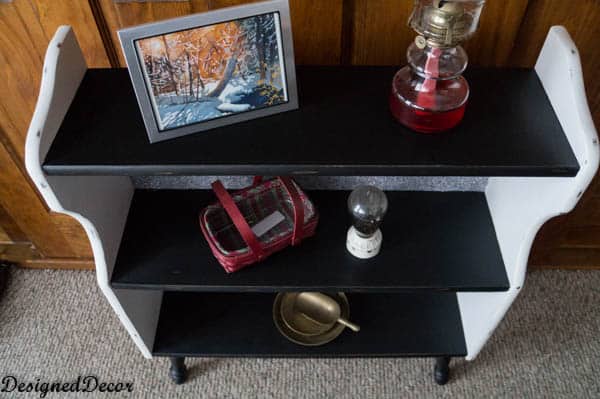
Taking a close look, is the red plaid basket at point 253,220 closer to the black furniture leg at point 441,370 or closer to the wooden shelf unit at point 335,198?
the wooden shelf unit at point 335,198

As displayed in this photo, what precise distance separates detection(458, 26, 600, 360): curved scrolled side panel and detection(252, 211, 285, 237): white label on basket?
43 centimetres

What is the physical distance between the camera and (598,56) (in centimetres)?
91

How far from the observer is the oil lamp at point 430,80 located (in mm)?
726

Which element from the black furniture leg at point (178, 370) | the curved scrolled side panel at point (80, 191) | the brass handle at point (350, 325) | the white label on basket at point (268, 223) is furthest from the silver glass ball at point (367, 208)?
the black furniture leg at point (178, 370)

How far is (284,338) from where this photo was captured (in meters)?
1.23

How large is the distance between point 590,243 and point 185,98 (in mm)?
1148

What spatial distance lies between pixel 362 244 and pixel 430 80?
1.12ft

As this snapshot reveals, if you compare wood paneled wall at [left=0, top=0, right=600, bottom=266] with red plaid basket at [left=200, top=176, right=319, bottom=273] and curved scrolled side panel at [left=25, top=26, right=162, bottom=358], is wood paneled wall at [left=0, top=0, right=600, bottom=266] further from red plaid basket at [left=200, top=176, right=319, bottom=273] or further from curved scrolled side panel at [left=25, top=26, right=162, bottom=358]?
red plaid basket at [left=200, top=176, right=319, bottom=273]

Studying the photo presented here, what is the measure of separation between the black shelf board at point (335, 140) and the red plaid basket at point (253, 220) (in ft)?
0.72

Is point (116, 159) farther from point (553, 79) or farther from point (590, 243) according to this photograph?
point (590, 243)

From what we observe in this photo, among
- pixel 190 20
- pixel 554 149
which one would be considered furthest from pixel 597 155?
pixel 190 20

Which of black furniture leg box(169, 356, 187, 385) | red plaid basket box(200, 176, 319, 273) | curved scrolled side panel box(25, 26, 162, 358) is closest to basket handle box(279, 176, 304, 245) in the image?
red plaid basket box(200, 176, 319, 273)

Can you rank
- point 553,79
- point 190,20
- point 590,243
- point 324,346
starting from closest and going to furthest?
point 190,20
point 553,79
point 324,346
point 590,243

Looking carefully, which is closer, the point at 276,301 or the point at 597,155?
the point at 597,155
